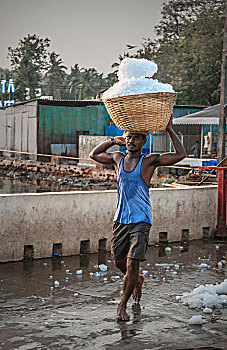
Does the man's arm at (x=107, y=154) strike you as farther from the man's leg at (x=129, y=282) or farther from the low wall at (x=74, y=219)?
the low wall at (x=74, y=219)

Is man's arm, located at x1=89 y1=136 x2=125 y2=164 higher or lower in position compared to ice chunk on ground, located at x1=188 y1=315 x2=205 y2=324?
higher

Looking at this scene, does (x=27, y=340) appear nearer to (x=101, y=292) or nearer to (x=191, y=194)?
(x=101, y=292)

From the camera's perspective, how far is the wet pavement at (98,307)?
4.88 meters

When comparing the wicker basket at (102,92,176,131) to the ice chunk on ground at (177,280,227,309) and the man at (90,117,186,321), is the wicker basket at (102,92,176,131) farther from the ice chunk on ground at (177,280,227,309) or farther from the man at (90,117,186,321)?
the ice chunk on ground at (177,280,227,309)

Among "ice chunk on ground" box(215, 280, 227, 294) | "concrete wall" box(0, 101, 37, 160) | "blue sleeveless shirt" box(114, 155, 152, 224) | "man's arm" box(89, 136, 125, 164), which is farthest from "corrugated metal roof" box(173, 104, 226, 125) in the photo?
"blue sleeveless shirt" box(114, 155, 152, 224)

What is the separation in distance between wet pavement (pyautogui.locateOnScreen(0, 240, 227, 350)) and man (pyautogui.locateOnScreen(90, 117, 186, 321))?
43 cm

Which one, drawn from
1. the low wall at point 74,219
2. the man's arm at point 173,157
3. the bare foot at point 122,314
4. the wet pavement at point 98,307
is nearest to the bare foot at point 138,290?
the wet pavement at point 98,307

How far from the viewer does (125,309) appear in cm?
554

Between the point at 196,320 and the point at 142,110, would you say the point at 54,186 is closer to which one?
the point at 142,110

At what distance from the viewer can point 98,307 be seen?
19.6 feet

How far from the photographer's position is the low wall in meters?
8.20

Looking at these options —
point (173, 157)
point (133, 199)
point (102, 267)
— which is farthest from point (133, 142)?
point (102, 267)

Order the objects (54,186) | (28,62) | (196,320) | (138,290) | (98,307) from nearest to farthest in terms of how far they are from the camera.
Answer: (196,320), (98,307), (138,290), (54,186), (28,62)

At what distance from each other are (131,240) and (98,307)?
95 cm
